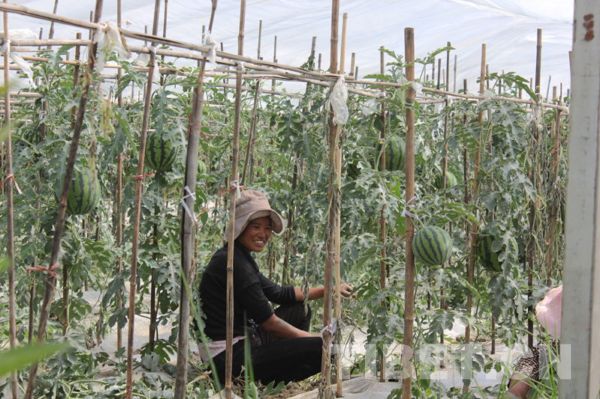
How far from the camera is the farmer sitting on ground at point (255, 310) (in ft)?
12.9

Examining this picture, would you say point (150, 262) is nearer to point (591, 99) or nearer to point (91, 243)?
point (91, 243)

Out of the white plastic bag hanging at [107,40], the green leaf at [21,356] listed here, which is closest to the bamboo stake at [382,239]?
the white plastic bag hanging at [107,40]

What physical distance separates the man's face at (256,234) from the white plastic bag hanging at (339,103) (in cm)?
104

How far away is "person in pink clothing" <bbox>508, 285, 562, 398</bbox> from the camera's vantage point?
2.58 meters

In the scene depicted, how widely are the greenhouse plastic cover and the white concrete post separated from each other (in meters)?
7.43

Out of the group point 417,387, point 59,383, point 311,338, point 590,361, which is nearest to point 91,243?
point 59,383

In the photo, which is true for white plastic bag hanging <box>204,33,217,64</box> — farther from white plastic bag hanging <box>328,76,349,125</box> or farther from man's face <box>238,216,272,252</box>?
man's face <box>238,216,272,252</box>

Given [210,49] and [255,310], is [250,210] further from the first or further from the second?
[210,49]

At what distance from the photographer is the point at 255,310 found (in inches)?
156

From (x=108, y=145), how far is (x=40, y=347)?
10.6ft

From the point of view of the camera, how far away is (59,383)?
132 inches

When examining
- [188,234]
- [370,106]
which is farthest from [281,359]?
[188,234]

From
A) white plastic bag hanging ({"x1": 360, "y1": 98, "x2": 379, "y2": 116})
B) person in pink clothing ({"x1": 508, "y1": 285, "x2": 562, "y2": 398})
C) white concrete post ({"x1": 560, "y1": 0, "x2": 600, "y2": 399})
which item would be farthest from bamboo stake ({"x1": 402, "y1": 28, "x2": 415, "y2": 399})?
white concrete post ({"x1": 560, "y1": 0, "x2": 600, "y2": 399})

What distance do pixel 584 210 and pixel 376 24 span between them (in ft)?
29.4
